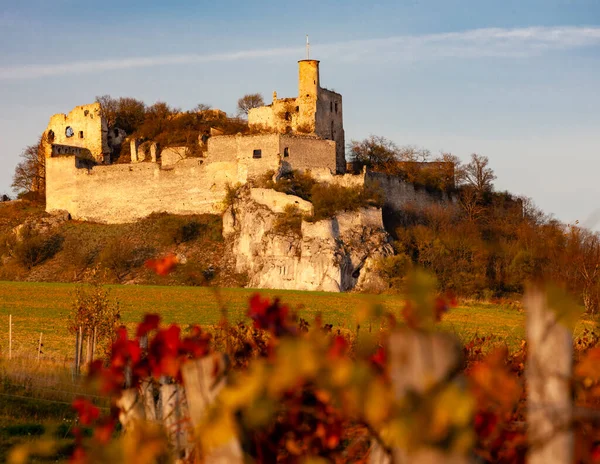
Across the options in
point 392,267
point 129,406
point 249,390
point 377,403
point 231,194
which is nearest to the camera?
point 377,403

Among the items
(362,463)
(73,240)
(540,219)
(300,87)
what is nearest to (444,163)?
(540,219)

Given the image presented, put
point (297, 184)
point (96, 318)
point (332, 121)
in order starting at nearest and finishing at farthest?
point (96, 318) → point (297, 184) → point (332, 121)

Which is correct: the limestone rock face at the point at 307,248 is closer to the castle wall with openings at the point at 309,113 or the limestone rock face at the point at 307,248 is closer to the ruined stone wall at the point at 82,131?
the castle wall with openings at the point at 309,113

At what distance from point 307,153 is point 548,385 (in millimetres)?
43991

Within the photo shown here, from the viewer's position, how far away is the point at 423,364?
2.42 m

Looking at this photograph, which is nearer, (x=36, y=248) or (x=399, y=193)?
(x=399, y=193)

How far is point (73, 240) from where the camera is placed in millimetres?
50094

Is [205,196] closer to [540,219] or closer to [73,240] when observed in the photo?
[73,240]

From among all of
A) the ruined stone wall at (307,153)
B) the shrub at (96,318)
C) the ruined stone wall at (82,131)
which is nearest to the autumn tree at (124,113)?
the ruined stone wall at (82,131)

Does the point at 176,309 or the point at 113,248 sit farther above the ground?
the point at 113,248

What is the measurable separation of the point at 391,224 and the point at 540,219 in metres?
10.5

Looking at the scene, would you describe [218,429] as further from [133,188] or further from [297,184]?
[133,188]

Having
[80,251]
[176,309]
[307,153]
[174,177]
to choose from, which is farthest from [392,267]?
[80,251]

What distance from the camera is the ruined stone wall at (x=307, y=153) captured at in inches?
1820
